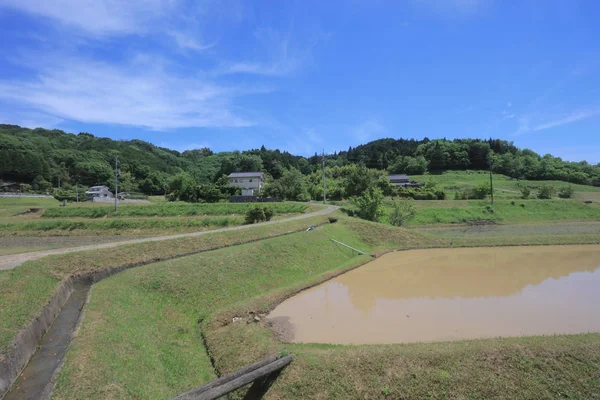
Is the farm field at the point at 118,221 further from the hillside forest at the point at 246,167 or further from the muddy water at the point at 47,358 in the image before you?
the muddy water at the point at 47,358

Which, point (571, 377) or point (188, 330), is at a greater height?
point (571, 377)

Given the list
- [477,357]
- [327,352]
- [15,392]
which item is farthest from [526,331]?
[15,392]

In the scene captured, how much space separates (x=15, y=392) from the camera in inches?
244

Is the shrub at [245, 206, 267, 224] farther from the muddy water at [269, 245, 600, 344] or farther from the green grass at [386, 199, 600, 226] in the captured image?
the green grass at [386, 199, 600, 226]

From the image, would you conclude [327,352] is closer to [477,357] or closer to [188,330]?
[477,357]

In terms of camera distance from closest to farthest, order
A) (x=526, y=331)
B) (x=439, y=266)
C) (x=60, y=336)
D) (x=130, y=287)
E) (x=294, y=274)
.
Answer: (x=60, y=336), (x=526, y=331), (x=130, y=287), (x=294, y=274), (x=439, y=266)

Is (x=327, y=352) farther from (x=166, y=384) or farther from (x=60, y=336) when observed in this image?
(x=60, y=336)

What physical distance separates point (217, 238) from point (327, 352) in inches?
509

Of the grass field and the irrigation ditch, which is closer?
the irrigation ditch

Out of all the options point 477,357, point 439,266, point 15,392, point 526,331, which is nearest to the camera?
point 15,392

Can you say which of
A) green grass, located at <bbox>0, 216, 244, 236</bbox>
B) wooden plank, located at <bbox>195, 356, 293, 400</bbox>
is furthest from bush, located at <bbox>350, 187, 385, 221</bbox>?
wooden plank, located at <bbox>195, 356, 293, 400</bbox>

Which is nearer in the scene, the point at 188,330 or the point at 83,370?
the point at 83,370

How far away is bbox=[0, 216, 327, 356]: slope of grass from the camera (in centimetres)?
817

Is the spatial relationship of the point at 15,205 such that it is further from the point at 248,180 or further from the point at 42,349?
the point at 42,349
